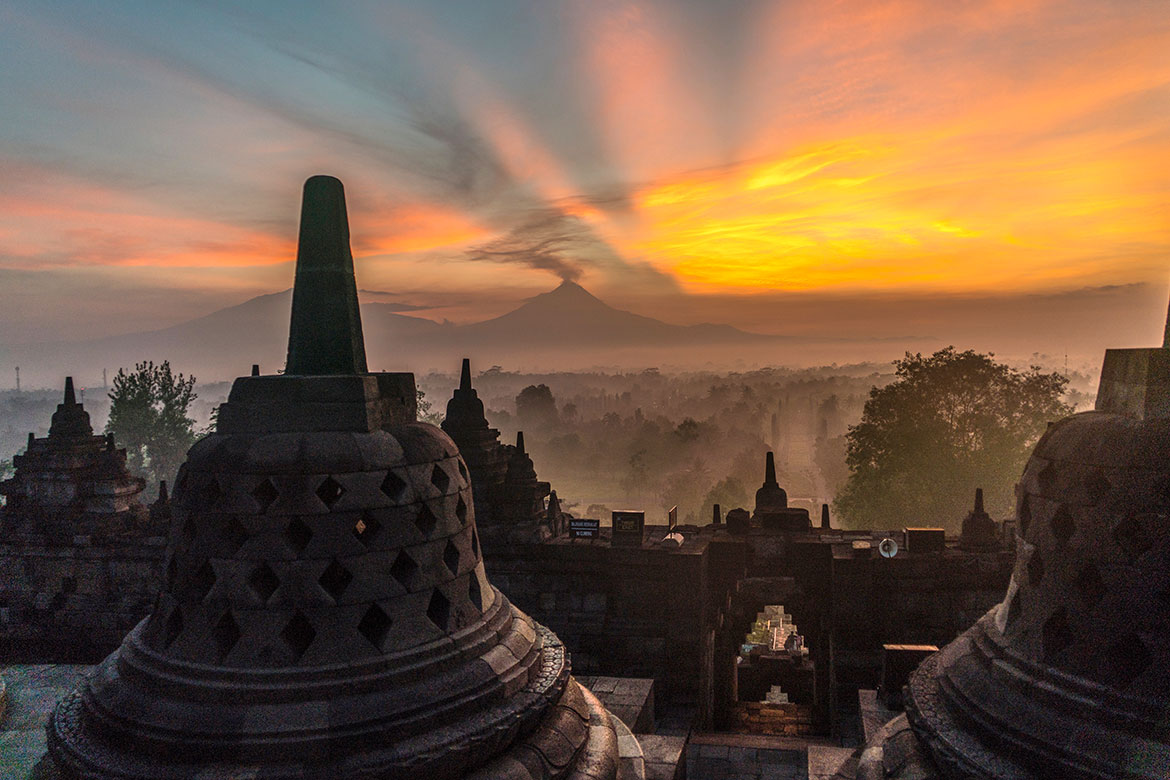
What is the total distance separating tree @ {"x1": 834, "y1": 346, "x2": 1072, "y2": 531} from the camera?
31.9 meters

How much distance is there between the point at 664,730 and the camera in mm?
12906

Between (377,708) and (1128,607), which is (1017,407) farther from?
(377,708)

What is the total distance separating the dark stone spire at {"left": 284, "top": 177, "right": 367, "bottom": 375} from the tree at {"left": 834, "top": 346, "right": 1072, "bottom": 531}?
3103 cm

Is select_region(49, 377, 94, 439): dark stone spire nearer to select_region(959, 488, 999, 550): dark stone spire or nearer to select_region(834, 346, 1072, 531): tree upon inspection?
select_region(959, 488, 999, 550): dark stone spire

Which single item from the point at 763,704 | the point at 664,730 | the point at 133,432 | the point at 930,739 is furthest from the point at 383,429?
the point at 133,432

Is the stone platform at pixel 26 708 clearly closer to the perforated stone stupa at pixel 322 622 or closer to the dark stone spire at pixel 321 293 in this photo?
the perforated stone stupa at pixel 322 622

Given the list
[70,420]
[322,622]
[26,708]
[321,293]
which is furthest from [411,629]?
[70,420]

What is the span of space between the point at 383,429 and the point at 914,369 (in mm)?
32232

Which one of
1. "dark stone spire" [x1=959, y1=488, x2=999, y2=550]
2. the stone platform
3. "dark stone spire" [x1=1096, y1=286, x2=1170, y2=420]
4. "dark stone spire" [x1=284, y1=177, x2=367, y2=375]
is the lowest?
the stone platform

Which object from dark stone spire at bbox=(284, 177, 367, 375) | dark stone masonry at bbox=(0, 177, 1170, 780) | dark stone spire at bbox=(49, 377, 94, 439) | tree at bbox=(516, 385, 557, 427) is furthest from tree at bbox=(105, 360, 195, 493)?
tree at bbox=(516, 385, 557, 427)

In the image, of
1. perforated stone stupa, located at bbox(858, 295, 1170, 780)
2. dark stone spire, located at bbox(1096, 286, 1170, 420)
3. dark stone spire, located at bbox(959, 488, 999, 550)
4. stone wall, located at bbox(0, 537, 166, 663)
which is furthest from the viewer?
stone wall, located at bbox(0, 537, 166, 663)

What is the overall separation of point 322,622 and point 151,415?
4981 centimetres

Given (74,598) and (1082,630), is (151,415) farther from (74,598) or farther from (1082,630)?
(1082,630)

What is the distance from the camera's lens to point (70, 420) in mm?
18609
